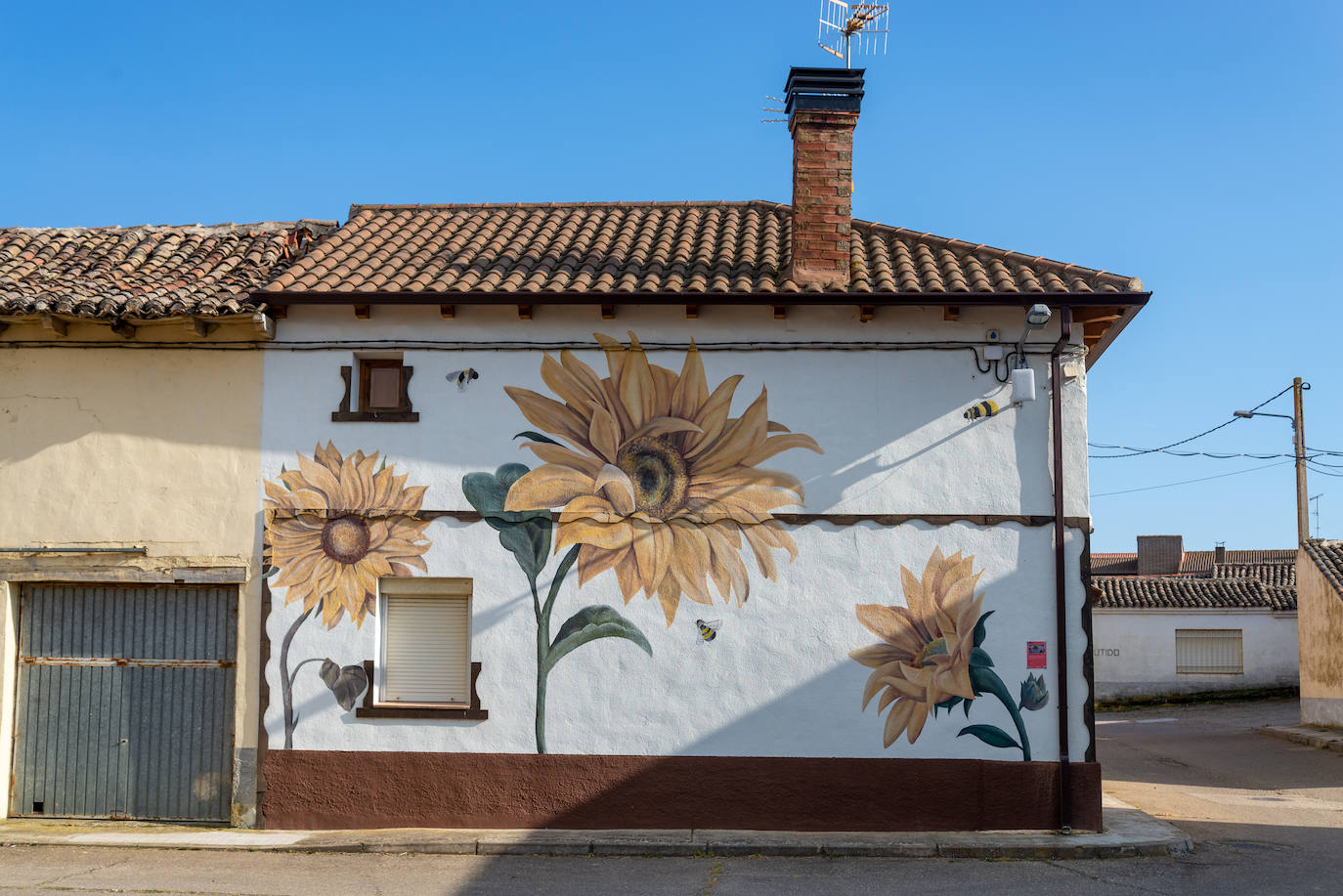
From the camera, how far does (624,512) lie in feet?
36.2

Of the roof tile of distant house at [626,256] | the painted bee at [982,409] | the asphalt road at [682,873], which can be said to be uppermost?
the roof tile of distant house at [626,256]

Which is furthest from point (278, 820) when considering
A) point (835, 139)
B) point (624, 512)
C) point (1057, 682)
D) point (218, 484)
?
point (835, 139)

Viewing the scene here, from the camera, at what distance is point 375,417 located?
36.7 feet

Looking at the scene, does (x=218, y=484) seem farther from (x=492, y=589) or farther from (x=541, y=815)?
(x=541, y=815)

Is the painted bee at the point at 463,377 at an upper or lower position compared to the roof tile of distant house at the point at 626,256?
lower

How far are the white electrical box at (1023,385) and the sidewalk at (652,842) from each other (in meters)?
3.87

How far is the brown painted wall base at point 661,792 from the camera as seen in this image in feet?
34.9

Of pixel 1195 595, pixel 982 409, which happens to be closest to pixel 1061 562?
pixel 982 409

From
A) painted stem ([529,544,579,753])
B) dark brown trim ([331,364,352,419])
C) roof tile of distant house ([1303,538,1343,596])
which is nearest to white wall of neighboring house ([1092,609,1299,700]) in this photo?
roof tile of distant house ([1303,538,1343,596])

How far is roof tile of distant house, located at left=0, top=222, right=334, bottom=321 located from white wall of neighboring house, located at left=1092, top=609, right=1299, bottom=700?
29.3 meters

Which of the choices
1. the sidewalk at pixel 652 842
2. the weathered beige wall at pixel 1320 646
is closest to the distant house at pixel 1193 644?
the weathered beige wall at pixel 1320 646

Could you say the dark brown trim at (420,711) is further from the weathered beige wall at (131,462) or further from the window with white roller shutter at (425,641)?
the weathered beige wall at (131,462)

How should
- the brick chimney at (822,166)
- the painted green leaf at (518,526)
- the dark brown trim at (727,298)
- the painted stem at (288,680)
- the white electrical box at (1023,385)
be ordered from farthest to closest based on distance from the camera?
the brick chimney at (822,166)
the painted green leaf at (518,526)
the painted stem at (288,680)
the dark brown trim at (727,298)
the white electrical box at (1023,385)

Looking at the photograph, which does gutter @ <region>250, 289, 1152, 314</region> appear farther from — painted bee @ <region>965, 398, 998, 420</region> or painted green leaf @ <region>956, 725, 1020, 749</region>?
painted green leaf @ <region>956, 725, 1020, 749</region>
